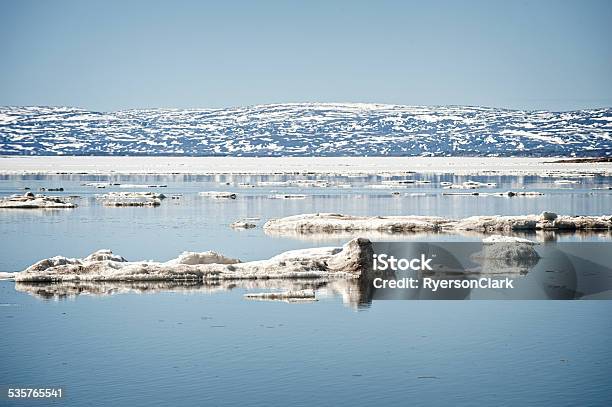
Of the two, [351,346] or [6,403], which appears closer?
[6,403]

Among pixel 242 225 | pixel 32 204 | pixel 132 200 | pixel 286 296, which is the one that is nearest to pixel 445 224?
pixel 242 225

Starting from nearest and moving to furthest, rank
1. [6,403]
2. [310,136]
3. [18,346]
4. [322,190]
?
[6,403]
[18,346]
[322,190]
[310,136]

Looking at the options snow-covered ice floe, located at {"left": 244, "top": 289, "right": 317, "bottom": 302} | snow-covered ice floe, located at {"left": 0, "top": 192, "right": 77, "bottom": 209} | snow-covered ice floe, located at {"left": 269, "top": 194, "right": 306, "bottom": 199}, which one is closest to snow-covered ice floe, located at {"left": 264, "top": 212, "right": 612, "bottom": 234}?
snow-covered ice floe, located at {"left": 244, "top": 289, "right": 317, "bottom": 302}

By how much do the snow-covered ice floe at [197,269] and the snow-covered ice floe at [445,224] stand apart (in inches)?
238

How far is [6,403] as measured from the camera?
7887mm

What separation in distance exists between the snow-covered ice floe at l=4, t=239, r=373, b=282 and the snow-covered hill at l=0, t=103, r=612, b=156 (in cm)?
10656

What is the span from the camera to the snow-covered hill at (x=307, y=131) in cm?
13612

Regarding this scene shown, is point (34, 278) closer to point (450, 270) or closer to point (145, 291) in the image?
point (145, 291)

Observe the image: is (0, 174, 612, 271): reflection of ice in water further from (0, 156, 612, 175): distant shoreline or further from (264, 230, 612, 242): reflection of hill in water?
(0, 156, 612, 175): distant shoreline

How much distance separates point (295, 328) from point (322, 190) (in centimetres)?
2746

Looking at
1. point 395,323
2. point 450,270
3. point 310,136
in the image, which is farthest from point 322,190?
point 310,136

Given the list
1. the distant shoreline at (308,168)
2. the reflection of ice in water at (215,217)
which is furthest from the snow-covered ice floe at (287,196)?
the distant shoreline at (308,168)

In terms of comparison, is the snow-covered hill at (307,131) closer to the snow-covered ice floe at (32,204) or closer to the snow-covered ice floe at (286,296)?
the snow-covered ice floe at (32,204)

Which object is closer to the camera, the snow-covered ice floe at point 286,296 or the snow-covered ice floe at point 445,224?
the snow-covered ice floe at point 286,296
